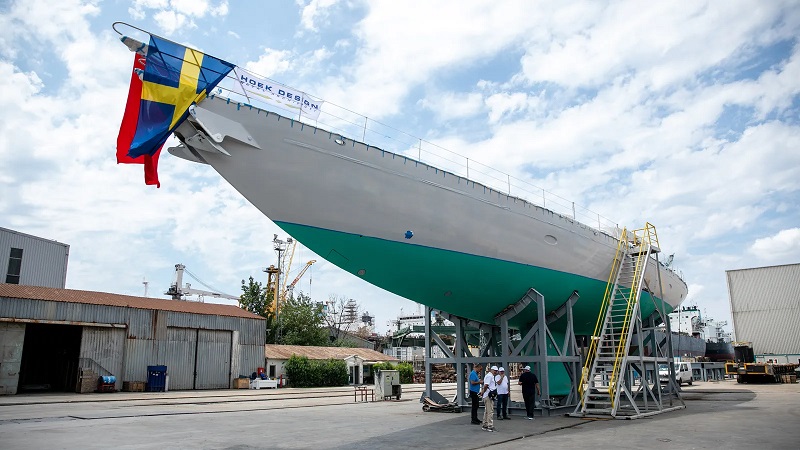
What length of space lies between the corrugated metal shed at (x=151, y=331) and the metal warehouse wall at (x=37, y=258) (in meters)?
4.79

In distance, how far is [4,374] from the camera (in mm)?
22344

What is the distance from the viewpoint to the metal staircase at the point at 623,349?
13.6 metres

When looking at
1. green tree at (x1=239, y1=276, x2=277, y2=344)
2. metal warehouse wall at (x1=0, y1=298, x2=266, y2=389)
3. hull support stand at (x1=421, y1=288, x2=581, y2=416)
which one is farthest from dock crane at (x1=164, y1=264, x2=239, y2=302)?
hull support stand at (x1=421, y1=288, x2=581, y2=416)

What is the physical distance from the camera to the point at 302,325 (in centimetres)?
4950

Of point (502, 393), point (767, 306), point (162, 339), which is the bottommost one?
point (502, 393)

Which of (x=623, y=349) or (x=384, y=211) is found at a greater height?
(x=384, y=211)

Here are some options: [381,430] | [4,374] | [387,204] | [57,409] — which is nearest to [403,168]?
[387,204]

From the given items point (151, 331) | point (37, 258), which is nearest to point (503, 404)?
point (151, 331)

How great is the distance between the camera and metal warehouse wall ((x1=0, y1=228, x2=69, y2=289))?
29.2 meters

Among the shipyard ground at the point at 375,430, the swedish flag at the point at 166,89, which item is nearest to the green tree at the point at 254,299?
the shipyard ground at the point at 375,430

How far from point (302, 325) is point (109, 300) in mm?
23542

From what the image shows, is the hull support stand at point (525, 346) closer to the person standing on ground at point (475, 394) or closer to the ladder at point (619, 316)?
the ladder at point (619, 316)

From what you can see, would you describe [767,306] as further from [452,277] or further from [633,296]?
[452,277]

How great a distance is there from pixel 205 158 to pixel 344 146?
2.50 meters
